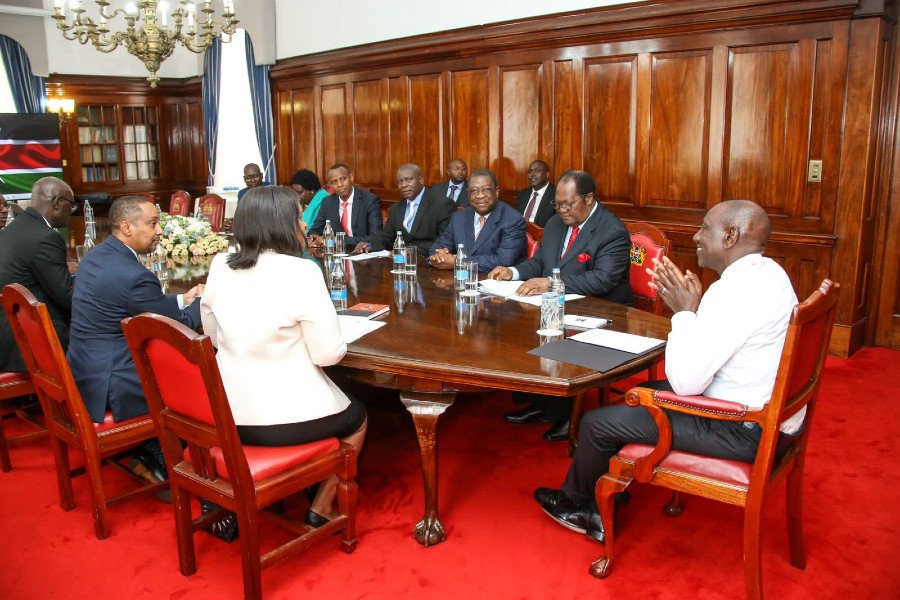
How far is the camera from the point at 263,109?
9445 millimetres

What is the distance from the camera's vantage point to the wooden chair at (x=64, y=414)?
8.39ft

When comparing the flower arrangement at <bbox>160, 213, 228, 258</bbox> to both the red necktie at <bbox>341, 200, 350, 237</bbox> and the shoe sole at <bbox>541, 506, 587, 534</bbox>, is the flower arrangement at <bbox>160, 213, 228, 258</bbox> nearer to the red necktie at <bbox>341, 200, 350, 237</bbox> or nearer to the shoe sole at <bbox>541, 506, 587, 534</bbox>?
the red necktie at <bbox>341, 200, 350, 237</bbox>

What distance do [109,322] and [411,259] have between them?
171 cm

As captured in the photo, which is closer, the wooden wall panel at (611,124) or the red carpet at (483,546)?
the red carpet at (483,546)

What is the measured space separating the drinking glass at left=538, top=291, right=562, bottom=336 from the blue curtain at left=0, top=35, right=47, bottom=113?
10.6 meters

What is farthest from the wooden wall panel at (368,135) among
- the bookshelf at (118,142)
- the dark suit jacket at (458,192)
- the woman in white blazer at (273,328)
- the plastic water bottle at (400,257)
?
the woman in white blazer at (273,328)

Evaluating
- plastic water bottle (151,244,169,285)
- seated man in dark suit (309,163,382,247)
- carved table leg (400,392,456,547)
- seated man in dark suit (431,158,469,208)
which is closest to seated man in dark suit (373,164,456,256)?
seated man in dark suit (309,163,382,247)

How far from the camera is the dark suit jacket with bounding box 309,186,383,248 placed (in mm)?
5938

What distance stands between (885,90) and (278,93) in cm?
702

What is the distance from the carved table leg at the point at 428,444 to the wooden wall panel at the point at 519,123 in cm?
446

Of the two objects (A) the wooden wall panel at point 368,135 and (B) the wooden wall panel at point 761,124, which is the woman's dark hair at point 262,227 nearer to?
(B) the wooden wall panel at point 761,124

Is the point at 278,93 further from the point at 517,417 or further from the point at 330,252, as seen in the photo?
the point at 517,417

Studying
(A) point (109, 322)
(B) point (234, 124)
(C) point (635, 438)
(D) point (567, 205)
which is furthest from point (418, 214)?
(B) point (234, 124)

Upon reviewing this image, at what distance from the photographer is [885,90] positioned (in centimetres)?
500
